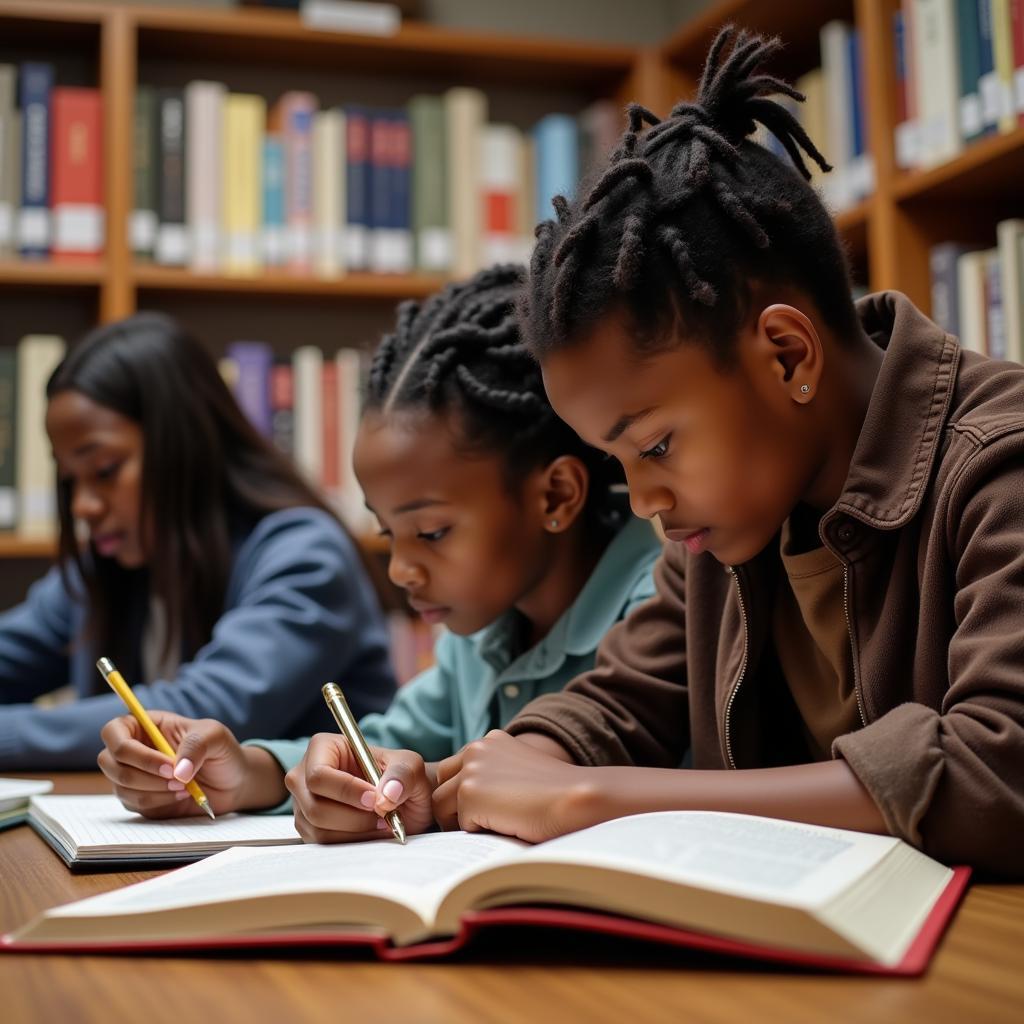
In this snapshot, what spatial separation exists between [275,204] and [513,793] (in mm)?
2000

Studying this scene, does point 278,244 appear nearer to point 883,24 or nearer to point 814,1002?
point 883,24

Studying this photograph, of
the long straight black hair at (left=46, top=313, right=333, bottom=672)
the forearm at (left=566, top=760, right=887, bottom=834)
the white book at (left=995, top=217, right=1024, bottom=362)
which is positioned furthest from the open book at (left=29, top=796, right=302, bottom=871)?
the white book at (left=995, top=217, right=1024, bottom=362)

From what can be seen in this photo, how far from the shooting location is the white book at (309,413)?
2.56 meters

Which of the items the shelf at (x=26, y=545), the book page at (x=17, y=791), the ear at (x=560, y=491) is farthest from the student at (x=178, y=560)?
the ear at (x=560, y=491)

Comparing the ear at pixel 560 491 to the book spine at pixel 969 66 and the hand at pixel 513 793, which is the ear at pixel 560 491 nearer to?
the hand at pixel 513 793

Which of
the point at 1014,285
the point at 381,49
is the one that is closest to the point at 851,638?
the point at 1014,285

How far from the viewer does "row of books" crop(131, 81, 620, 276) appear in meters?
2.50

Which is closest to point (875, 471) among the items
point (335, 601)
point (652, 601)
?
point (652, 601)

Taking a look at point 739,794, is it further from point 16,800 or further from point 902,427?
point 16,800

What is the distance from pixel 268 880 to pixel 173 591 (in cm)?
117

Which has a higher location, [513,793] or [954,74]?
[954,74]

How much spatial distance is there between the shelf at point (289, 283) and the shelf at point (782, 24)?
2.27 feet

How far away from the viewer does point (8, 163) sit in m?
2.42

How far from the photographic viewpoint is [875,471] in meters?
0.87
